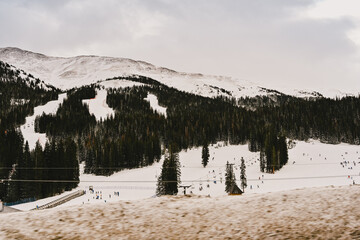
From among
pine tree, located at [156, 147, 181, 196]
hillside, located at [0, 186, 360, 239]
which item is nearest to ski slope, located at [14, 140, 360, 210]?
pine tree, located at [156, 147, 181, 196]

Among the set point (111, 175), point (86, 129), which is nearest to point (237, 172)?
point (111, 175)

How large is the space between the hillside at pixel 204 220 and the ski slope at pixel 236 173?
1515 inches

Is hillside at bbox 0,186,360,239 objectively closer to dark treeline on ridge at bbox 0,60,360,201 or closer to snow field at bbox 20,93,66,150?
dark treeline on ridge at bbox 0,60,360,201

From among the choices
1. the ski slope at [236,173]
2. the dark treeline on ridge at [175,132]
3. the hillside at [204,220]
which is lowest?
the ski slope at [236,173]

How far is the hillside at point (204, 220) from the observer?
7016 mm

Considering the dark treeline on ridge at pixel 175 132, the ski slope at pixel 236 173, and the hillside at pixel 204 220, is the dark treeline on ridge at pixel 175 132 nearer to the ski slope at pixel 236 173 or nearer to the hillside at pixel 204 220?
the ski slope at pixel 236 173

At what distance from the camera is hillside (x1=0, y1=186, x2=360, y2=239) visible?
23.0 feet

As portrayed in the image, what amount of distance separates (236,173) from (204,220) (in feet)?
239

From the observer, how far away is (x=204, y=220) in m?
8.06

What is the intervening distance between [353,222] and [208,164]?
304ft

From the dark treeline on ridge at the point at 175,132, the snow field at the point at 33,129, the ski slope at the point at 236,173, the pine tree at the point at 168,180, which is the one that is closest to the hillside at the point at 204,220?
the ski slope at the point at 236,173

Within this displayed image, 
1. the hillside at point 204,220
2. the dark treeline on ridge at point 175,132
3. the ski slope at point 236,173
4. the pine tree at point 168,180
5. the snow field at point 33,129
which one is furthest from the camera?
the snow field at point 33,129

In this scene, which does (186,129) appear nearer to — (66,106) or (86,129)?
(86,129)

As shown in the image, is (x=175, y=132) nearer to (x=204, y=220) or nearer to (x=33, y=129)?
(x=33, y=129)
